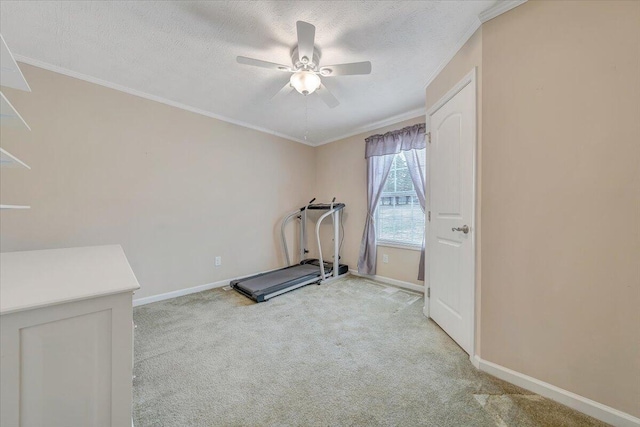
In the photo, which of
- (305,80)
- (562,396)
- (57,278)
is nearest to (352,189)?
(305,80)

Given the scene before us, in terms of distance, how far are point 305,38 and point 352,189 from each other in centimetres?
254

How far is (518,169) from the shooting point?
1.42 meters

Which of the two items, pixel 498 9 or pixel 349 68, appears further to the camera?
pixel 349 68

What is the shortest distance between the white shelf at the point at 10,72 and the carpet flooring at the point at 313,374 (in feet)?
5.58

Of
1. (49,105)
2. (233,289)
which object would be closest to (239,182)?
(233,289)

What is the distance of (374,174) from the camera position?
11.3 feet

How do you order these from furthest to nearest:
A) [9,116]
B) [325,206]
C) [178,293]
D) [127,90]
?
1. [325,206]
2. [178,293]
3. [127,90]
4. [9,116]

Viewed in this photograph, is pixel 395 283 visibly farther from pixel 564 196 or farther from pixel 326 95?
pixel 326 95

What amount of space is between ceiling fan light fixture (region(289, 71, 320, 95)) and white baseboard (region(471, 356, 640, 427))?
2.34 metres

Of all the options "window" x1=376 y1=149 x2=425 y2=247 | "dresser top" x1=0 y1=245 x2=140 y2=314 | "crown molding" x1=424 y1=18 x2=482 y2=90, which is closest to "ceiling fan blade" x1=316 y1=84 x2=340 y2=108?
"crown molding" x1=424 y1=18 x2=482 y2=90

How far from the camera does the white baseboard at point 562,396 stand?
1.14m

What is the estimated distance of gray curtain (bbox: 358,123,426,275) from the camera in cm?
321

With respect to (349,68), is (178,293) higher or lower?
lower

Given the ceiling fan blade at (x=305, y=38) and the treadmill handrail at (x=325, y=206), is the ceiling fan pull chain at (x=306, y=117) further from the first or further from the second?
the treadmill handrail at (x=325, y=206)
